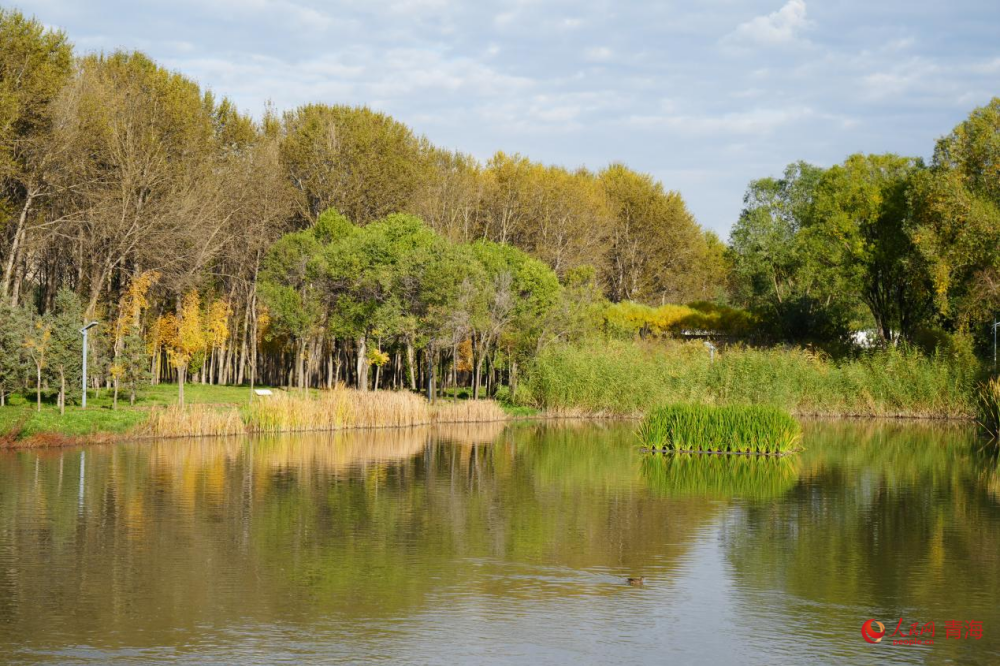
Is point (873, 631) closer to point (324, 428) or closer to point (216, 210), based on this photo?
point (324, 428)

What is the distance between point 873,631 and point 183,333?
148ft

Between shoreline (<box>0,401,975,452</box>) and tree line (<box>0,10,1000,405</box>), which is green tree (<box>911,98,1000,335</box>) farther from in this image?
shoreline (<box>0,401,975,452</box>)

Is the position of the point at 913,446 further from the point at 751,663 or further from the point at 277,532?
the point at 751,663

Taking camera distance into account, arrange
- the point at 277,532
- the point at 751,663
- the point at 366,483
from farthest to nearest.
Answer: the point at 366,483
the point at 277,532
the point at 751,663

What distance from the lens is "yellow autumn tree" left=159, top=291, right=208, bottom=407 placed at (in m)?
52.7

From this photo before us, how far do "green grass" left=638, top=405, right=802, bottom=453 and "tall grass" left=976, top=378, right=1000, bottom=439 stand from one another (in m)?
11.1

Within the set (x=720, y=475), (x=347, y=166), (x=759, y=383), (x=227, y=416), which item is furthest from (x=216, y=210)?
(x=720, y=475)

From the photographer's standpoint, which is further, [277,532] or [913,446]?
[913,446]

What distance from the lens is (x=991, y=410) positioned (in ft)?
137

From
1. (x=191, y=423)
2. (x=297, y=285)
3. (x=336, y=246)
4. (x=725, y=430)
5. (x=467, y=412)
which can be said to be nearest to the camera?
(x=725, y=430)

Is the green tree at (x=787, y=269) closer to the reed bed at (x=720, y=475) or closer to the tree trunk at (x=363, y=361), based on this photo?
the tree trunk at (x=363, y=361)

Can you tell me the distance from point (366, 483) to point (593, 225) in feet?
190

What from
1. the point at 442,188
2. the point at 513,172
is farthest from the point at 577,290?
the point at 513,172

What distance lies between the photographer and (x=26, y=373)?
134 feet
